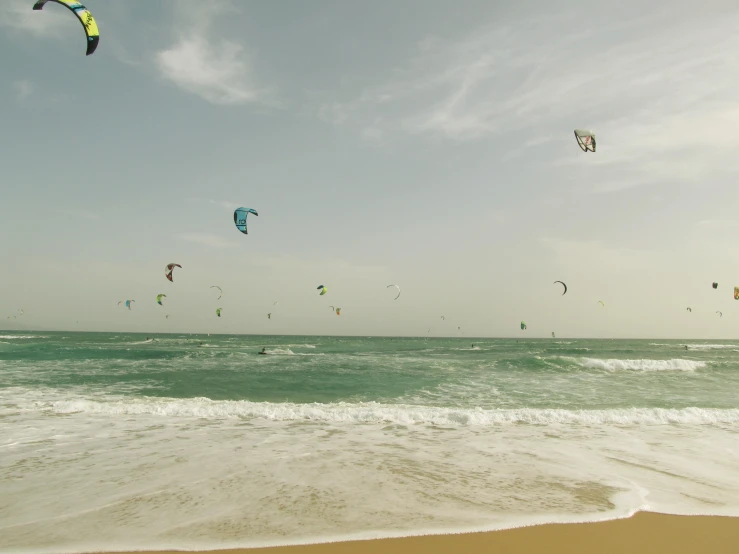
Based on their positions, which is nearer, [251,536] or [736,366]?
[251,536]

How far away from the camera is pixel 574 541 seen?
3855 millimetres

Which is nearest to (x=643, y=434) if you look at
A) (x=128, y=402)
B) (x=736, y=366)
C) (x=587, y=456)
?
(x=587, y=456)

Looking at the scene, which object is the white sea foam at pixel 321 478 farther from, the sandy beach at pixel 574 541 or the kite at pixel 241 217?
the kite at pixel 241 217

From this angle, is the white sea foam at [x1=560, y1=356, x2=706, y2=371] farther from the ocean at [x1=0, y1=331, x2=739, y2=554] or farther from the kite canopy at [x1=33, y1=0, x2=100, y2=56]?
the kite canopy at [x1=33, y1=0, x2=100, y2=56]

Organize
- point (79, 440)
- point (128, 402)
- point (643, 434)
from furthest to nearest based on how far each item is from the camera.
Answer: point (128, 402)
point (643, 434)
point (79, 440)

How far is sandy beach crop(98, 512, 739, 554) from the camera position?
368 cm

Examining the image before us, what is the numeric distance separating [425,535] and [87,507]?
3525 mm

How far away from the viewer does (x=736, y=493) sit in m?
5.24

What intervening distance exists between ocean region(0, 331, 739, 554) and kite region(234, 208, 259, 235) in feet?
19.2

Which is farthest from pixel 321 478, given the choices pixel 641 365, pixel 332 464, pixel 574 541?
pixel 641 365

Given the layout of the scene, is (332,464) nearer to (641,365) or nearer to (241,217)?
(241,217)

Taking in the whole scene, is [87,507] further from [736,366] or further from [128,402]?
[736,366]

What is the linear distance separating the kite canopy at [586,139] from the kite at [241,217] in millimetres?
11543

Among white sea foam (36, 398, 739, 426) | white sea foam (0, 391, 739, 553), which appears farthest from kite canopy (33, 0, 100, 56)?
white sea foam (36, 398, 739, 426)
